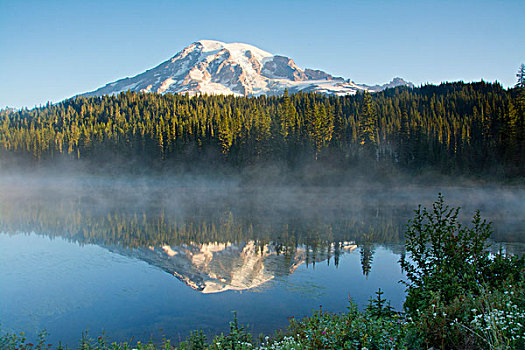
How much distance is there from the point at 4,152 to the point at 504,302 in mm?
166952

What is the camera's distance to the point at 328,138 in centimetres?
9388

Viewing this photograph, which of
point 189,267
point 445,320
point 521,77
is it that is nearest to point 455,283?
point 445,320

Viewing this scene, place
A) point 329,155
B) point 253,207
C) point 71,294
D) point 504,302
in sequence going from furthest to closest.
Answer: point 329,155, point 253,207, point 71,294, point 504,302

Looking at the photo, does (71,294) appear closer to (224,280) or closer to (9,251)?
(224,280)

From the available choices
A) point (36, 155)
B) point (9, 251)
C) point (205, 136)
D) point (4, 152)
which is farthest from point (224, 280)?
point (4, 152)

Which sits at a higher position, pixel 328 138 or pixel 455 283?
pixel 328 138

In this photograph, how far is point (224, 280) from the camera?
18.7 metres

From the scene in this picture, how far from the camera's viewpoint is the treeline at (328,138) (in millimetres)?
77625

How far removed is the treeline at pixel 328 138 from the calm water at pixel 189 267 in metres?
38.1

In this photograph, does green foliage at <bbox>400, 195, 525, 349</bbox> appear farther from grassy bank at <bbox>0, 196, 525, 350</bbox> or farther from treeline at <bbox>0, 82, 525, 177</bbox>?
treeline at <bbox>0, 82, 525, 177</bbox>

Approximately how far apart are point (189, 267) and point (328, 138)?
252ft

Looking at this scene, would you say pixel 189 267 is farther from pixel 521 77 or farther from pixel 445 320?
pixel 521 77

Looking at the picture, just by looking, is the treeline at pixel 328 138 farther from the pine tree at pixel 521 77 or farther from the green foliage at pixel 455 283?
the green foliage at pixel 455 283

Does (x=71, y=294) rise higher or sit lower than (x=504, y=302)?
lower
